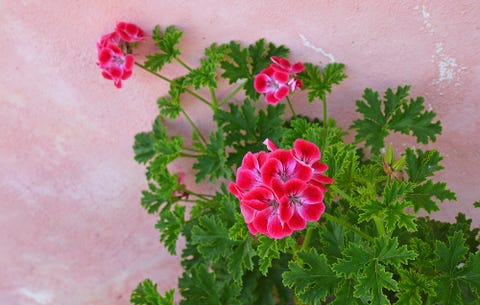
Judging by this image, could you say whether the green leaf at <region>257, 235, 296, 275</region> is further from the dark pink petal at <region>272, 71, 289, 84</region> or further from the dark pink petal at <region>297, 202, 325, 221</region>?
the dark pink petal at <region>272, 71, 289, 84</region>

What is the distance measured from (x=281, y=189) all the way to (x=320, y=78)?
723mm

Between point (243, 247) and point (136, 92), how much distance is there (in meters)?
0.77

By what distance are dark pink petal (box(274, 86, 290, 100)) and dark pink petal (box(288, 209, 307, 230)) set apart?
59 cm

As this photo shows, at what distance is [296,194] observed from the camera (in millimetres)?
1141

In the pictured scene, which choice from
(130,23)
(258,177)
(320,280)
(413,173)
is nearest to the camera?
(258,177)

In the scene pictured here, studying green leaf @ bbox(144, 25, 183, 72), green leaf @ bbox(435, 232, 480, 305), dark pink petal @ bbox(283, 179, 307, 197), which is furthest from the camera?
green leaf @ bbox(144, 25, 183, 72)

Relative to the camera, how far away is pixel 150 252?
2.36m

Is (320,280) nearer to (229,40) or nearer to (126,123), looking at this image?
(229,40)

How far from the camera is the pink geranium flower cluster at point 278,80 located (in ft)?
5.38

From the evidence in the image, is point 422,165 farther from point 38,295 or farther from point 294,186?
point 38,295

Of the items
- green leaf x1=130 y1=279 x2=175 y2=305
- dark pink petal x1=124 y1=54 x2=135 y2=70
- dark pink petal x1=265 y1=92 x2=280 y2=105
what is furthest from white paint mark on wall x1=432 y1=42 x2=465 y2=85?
green leaf x1=130 y1=279 x2=175 y2=305

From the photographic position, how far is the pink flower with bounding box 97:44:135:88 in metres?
1.69

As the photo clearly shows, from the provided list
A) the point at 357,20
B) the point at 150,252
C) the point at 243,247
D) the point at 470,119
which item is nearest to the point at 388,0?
the point at 357,20

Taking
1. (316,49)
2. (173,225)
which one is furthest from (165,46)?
(173,225)
